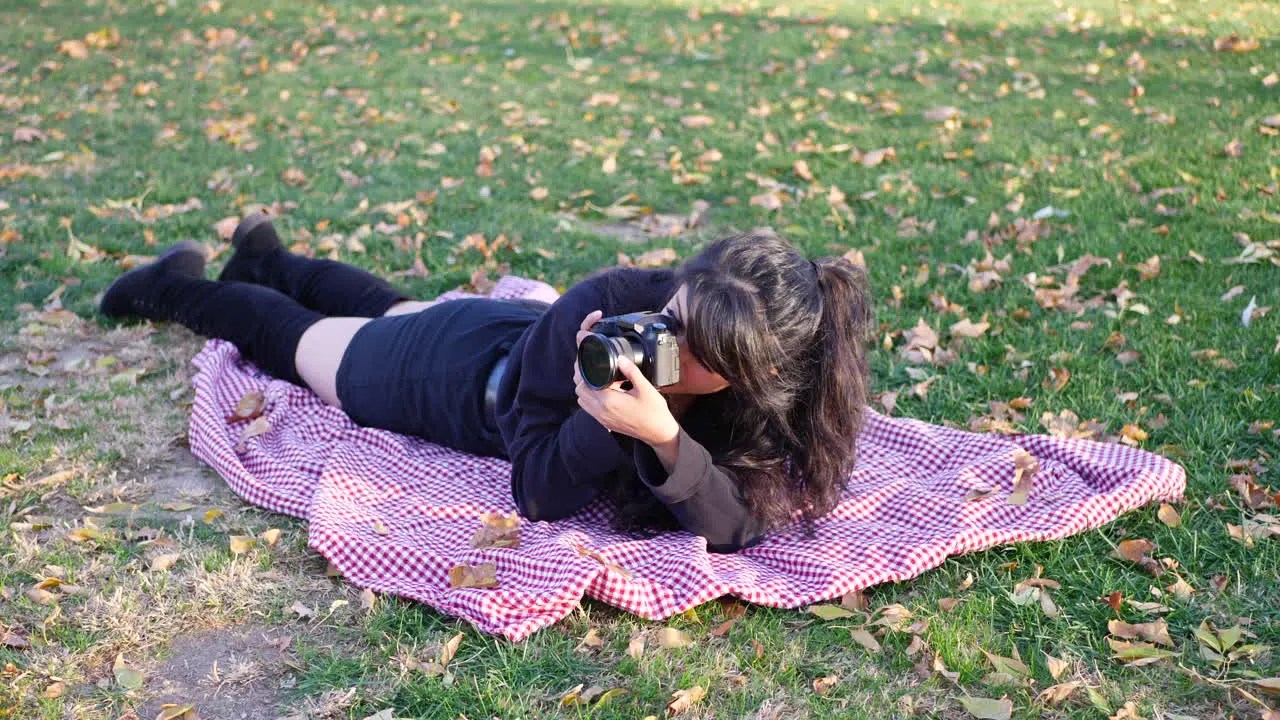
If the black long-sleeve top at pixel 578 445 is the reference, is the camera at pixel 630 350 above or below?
above

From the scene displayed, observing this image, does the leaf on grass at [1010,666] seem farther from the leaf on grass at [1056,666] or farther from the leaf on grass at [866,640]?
the leaf on grass at [866,640]

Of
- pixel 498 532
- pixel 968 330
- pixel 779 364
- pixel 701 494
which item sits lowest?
pixel 968 330

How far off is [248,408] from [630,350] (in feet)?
6.70

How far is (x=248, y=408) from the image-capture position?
394cm

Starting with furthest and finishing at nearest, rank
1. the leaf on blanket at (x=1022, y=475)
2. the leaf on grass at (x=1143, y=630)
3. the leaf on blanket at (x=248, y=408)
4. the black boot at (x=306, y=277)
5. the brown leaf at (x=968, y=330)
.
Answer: the brown leaf at (x=968, y=330) < the black boot at (x=306, y=277) < the leaf on blanket at (x=248, y=408) < the leaf on blanket at (x=1022, y=475) < the leaf on grass at (x=1143, y=630)

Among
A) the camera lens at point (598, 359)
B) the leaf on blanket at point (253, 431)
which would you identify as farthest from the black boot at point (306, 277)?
the camera lens at point (598, 359)

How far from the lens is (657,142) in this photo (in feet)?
24.5

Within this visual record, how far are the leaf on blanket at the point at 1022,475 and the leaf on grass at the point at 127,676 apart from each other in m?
→ 2.45

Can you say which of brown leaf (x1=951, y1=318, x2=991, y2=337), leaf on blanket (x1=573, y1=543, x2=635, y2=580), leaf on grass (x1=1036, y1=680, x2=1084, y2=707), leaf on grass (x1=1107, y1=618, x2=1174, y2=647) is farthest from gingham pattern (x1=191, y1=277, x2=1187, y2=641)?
brown leaf (x1=951, y1=318, x2=991, y2=337)

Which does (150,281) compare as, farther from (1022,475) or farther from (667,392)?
(1022,475)

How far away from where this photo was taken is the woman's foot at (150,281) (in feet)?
15.0

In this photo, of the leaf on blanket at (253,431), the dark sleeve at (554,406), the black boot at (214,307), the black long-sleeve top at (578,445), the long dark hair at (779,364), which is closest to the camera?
the long dark hair at (779,364)

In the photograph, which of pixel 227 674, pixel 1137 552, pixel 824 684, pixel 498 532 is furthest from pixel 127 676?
pixel 1137 552

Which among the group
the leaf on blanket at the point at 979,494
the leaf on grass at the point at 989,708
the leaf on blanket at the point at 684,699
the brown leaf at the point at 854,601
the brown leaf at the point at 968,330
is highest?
the leaf on blanket at the point at 684,699
